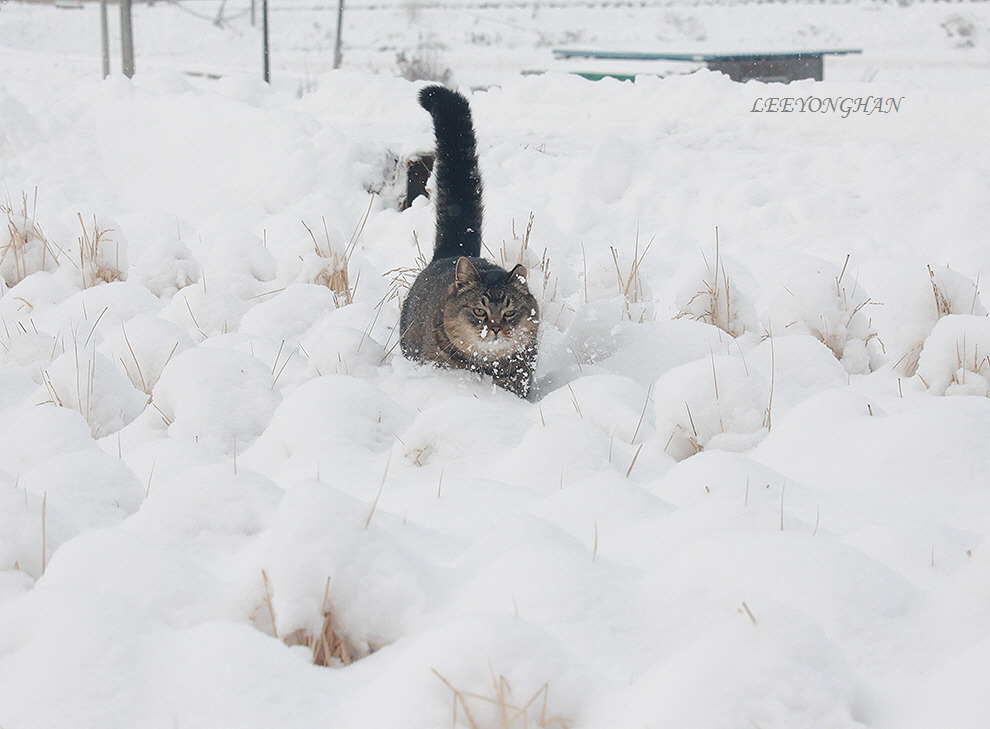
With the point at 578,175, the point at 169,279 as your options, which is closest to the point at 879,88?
the point at 578,175

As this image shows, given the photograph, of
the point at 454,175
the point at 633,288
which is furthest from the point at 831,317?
the point at 454,175

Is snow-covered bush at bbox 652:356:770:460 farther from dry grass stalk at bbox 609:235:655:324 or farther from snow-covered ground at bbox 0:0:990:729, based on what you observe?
dry grass stalk at bbox 609:235:655:324

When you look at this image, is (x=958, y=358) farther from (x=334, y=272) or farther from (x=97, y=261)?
(x=97, y=261)

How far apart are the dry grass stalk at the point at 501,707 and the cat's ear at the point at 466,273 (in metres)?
2.47

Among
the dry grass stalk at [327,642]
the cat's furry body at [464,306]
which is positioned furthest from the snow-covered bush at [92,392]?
the dry grass stalk at [327,642]

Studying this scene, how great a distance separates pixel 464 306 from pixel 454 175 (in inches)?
35.4

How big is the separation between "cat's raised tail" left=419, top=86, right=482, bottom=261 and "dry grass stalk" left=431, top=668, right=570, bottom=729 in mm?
3236

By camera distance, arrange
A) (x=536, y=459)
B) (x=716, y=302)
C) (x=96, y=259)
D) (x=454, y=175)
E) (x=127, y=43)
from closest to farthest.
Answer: (x=536, y=459) → (x=716, y=302) → (x=454, y=175) → (x=96, y=259) → (x=127, y=43)

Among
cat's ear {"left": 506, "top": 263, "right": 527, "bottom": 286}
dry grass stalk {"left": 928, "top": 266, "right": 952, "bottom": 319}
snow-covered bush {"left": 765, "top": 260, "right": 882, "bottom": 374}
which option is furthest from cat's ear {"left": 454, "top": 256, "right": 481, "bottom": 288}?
dry grass stalk {"left": 928, "top": 266, "right": 952, "bottom": 319}

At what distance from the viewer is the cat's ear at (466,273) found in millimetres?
3633

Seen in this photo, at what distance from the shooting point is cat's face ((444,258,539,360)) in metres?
3.59

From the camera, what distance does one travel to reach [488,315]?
3.57m

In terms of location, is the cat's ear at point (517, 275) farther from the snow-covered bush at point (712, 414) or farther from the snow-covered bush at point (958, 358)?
the snow-covered bush at point (958, 358)

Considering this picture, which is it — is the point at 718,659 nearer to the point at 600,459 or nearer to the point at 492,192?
the point at 600,459
